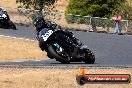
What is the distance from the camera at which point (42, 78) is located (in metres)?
16.4

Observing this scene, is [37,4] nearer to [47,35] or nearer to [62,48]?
[62,48]

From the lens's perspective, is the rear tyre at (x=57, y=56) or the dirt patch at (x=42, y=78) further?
the rear tyre at (x=57, y=56)

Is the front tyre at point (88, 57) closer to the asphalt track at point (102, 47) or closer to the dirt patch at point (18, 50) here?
the asphalt track at point (102, 47)

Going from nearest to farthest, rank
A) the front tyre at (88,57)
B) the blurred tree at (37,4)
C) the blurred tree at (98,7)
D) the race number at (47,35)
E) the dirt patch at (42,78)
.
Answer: the dirt patch at (42,78) → the race number at (47,35) → the front tyre at (88,57) → the blurred tree at (98,7) → the blurred tree at (37,4)

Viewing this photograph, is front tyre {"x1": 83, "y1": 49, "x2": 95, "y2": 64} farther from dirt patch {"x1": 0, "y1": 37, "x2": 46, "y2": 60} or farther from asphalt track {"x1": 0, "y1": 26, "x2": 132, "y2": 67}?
dirt patch {"x1": 0, "y1": 37, "x2": 46, "y2": 60}

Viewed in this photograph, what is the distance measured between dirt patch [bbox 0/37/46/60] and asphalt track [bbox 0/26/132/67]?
1.63 m

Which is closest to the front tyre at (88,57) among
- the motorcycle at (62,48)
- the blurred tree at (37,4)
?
the motorcycle at (62,48)

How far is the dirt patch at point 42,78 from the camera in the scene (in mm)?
15594

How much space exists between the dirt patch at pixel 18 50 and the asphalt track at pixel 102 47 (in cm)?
163

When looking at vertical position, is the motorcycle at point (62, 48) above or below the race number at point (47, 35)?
below

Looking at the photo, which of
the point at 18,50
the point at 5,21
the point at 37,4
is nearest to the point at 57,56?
the point at 18,50

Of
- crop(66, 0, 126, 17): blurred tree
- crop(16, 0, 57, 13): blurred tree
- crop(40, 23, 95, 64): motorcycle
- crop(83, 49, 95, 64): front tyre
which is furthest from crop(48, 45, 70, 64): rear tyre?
crop(16, 0, 57, 13): blurred tree

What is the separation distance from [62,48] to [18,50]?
29.3 ft

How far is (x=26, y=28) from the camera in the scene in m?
37.2
